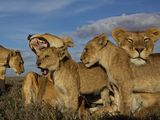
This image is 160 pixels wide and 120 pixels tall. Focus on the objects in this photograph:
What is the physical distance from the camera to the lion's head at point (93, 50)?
32.8 feet

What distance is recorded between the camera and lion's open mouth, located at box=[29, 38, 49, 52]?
10.7 m

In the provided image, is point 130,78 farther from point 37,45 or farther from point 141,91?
point 37,45

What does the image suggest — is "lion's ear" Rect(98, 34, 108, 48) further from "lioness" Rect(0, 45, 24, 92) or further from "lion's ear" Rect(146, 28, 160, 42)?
"lioness" Rect(0, 45, 24, 92)

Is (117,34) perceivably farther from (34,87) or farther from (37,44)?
(34,87)

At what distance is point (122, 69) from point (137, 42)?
0.65m

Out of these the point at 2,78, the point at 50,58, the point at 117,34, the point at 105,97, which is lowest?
the point at 105,97

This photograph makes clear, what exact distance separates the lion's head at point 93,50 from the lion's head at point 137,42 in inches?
11.1

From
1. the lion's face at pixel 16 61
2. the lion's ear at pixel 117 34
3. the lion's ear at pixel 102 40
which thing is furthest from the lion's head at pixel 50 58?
the lion's face at pixel 16 61

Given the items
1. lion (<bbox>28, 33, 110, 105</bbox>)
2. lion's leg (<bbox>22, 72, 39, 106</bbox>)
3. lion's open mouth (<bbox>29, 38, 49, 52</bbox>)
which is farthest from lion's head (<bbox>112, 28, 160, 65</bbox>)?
lion's leg (<bbox>22, 72, 39, 106</bbox>)

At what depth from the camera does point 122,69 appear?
9641 mm

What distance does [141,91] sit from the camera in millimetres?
9883

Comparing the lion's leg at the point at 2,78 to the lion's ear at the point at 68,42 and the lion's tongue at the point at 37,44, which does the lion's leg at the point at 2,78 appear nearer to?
the lion's tongue at the point at 37,44

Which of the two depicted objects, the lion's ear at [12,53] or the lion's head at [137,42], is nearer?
the lion's head at [137,42]

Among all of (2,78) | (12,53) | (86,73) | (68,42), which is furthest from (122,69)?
(12,53)
